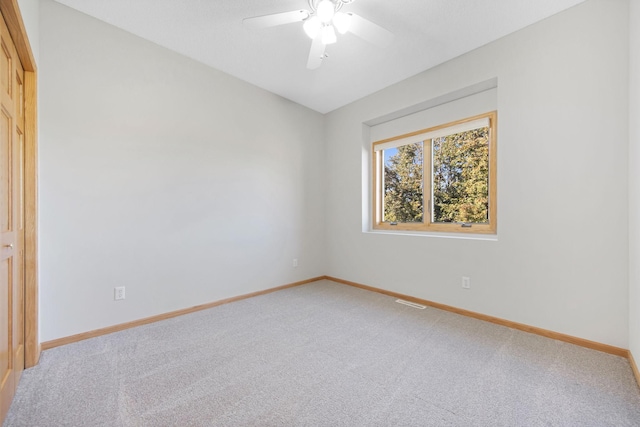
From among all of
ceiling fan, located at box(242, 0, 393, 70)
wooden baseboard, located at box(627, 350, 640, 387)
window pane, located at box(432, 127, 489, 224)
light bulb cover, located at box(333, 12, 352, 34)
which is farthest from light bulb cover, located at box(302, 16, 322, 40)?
wooden baseboard, located at box(627, 350, 640, 387)

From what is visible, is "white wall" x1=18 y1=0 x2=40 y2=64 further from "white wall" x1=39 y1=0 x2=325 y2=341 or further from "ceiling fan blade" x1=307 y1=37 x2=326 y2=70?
"ceiling fan blade" x1=307 y1=37 x2=326 y2=70

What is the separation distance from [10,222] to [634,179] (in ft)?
12.6

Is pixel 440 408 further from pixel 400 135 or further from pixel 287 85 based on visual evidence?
pixel 287 85

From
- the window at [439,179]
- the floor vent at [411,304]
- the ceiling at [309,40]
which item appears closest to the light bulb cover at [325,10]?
the ceiling at [309,40]

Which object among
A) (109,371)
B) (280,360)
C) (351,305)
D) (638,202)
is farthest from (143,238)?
(638,202)

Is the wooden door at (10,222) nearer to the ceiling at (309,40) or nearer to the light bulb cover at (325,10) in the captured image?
the ceiling at (309,40)

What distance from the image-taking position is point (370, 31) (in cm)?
197

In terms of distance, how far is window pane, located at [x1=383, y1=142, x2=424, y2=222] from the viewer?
3.44 m

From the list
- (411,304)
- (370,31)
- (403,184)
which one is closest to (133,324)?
(411,304)

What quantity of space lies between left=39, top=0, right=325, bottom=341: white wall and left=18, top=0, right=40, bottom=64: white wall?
77mm

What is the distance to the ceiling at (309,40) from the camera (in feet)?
6.95

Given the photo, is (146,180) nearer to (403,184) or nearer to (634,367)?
(403,184)

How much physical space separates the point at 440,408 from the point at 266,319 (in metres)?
1.70

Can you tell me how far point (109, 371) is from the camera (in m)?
1.77
